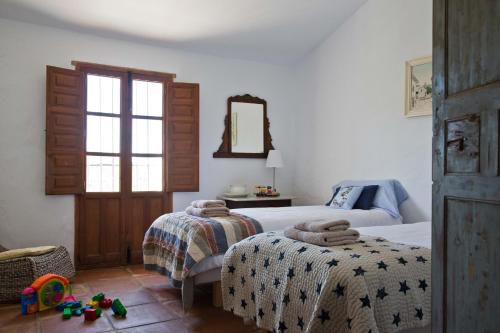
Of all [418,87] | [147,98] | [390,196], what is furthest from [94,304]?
[418,87]

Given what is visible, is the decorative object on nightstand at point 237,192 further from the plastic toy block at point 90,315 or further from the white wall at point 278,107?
the plastic toy block at point 90,315

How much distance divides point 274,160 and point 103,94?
241 centimetres

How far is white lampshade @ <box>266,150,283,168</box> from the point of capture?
5504 millimetres

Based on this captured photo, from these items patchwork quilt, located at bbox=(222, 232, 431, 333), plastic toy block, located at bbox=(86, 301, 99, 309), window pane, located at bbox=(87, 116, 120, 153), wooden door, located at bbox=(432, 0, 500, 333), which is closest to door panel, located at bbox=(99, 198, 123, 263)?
window pane, located at bbox=(87, 116, 120, 153)

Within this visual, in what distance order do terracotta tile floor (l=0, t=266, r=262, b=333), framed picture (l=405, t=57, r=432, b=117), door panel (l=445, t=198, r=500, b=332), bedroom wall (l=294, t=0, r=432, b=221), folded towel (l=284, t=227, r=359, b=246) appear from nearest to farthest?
door panel (l=445, t=198, r=500, b=332) → folded towel (l=284, t=227, r=359, b=246) → terracotta tile floor (l=0, t=266, r=262, b=333) → framed picture (l=405, t=57, r=432, b=117) → bedroom wall (l=294, t=0, r=432, b=221)

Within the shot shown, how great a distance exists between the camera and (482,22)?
100cm

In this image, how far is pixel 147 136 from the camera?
491cm

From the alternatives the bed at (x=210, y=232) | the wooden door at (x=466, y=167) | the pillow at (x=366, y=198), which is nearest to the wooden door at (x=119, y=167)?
the bed at (x=210, y=232)

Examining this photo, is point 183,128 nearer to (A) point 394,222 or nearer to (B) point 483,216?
(A) point 394,222

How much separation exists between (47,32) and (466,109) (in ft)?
15.1

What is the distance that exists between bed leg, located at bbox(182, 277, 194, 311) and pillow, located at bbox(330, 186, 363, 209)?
1.89 meters

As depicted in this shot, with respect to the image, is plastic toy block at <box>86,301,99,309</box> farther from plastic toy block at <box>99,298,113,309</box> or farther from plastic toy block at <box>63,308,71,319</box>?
plastic toy block at <box>63,308,71,319</box>

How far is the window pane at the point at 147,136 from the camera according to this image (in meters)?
4.84

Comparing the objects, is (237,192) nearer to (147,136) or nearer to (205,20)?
(147,136)
